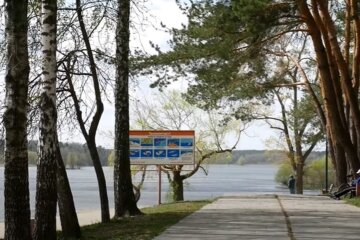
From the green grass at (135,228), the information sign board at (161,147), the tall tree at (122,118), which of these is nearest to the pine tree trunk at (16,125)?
the green grass at (135,228)

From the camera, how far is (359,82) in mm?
28656

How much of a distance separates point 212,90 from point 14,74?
1932 centimetres

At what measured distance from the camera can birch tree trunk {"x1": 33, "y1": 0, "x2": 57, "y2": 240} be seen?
10695 millimetres

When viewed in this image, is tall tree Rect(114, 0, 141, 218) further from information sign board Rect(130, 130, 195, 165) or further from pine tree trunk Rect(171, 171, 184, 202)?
pine tree trunk Rect(171, 171, 184, 202)

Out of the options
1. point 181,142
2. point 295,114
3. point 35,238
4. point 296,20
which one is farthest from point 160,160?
point 295,114

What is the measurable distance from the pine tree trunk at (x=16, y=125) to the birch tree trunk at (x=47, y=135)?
78 cm

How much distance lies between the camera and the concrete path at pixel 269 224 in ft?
37.6

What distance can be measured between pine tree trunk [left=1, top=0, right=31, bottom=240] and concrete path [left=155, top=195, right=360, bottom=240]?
259cm

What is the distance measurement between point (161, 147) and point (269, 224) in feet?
47.2

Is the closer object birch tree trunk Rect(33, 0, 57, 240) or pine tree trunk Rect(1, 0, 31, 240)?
pine tree trunk Rect(1, 0, 31, 240)

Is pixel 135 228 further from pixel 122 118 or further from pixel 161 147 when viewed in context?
pixel 161 147

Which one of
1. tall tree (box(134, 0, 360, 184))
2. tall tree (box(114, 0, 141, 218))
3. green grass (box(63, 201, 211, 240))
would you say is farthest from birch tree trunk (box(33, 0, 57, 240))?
tall tree (box(134, 0, 360, 184))

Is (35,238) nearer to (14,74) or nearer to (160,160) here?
(14,74)

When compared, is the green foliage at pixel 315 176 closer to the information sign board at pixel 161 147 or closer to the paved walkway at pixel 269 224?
the information sign board at pixel 161 147
